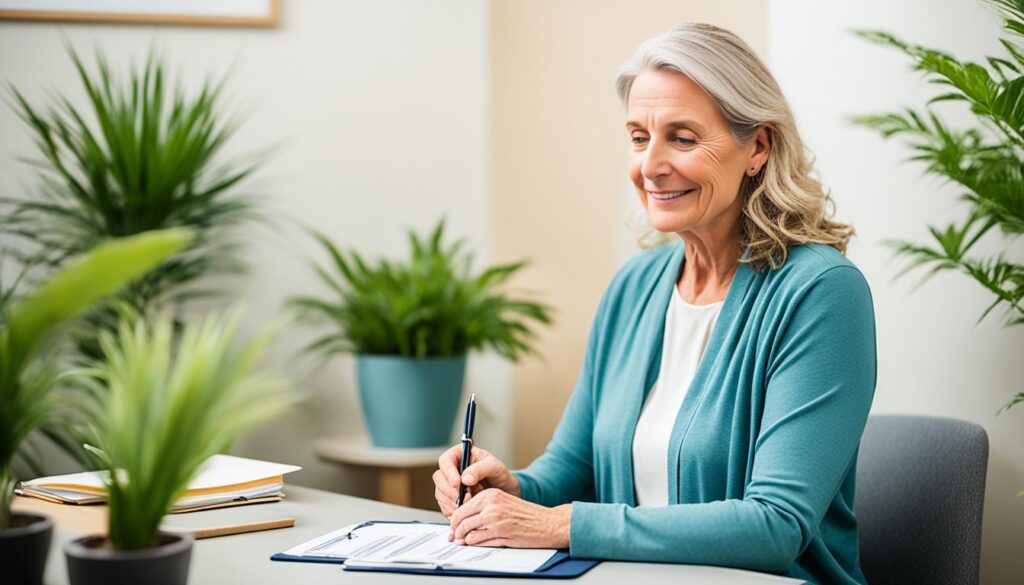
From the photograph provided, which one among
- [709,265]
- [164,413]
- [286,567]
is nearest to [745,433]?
[709,265]

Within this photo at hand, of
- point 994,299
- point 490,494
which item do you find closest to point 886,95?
point 994,299

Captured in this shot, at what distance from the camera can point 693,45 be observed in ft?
5.87

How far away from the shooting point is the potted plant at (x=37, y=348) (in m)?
0.96

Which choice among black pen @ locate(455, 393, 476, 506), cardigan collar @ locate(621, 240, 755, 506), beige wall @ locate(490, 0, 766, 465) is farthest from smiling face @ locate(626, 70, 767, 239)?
beige wall @ locate(490, 0, 766, 465)

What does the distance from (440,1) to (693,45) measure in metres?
2.01

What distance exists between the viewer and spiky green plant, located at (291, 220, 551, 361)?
309cm

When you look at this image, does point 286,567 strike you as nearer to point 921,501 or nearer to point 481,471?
point 481,471

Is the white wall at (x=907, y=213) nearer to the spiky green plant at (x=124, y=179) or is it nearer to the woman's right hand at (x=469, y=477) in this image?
the woman's right hand at (x=469, y=477)

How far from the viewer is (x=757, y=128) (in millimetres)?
1840

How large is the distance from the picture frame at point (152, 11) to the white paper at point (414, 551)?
7.42 feet

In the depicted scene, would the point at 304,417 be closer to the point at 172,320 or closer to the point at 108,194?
the point at 172,320

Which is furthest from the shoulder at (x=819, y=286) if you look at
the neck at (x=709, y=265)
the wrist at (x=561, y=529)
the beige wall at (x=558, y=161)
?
the beige wall at (x=558, y=161)

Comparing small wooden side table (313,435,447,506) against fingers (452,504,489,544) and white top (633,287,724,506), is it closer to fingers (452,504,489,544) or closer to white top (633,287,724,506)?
Answer: white top (633,287,724,506)

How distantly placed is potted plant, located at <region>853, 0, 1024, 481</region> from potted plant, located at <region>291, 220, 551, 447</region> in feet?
4.26
